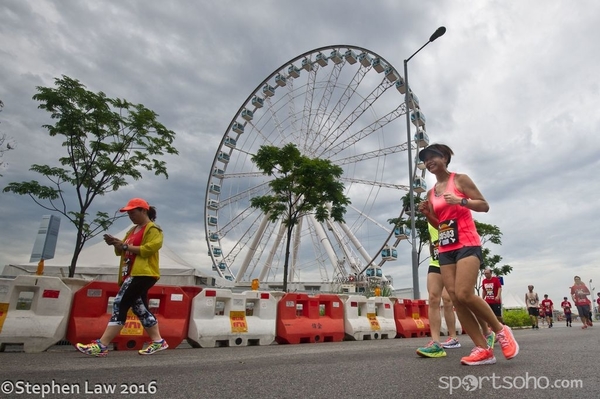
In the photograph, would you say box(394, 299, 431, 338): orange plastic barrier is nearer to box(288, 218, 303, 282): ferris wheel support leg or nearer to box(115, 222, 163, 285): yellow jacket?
box(115, 222, 163, 285): yellow jacket

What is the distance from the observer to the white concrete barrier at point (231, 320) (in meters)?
6.29

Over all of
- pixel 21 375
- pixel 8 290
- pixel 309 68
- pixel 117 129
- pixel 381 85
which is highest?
pixel 309 68

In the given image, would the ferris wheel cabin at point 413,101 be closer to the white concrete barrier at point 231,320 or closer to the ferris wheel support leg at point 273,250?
the ferris wheel support leg at point 273,250

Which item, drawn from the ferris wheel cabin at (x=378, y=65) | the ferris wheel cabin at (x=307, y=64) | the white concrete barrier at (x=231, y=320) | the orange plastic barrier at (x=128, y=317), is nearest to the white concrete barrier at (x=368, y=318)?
the white concrete barrier at (x=231, y=320)

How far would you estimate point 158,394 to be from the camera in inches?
88.0

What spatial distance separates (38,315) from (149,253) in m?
2.11

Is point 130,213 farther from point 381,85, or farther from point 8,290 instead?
point 381,85

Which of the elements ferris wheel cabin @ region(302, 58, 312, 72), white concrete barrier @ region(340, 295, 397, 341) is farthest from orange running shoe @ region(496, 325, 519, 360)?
ferris wheel cabin @ region(302, 58, 312, 72)

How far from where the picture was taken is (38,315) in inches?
206

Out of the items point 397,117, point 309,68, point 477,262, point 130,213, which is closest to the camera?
point 477,262

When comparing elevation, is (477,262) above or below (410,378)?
above

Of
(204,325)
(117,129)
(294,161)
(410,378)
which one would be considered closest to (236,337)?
(204,325)

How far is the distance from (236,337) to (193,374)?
147 inches

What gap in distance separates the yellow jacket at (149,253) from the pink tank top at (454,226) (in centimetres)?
284
